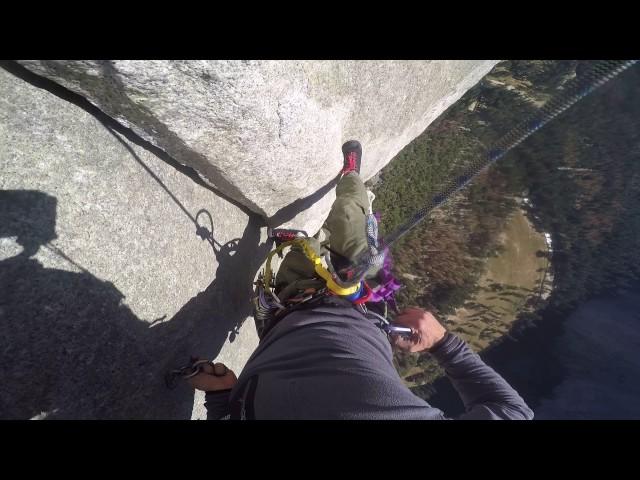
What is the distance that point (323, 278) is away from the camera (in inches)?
87.2

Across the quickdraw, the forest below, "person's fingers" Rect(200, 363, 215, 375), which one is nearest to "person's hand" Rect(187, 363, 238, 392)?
"person's fingers" Rect(200, 363, 215, 375)

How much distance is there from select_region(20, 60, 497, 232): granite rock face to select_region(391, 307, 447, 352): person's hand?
1.64 m

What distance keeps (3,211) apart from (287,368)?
152 centimetres

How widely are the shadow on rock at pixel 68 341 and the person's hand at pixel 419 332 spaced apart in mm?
1750

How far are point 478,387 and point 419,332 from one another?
456 millimetres

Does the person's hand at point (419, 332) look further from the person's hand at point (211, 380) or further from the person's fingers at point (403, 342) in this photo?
the person's hand at point (211, 380)

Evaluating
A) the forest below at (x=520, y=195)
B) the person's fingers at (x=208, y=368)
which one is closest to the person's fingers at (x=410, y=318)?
the person's fingers at (x=208, y=368)

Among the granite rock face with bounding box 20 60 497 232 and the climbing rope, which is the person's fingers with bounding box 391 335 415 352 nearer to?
the climbing rope

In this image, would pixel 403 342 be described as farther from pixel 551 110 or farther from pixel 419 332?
pixel 551 110

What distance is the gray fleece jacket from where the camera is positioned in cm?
111

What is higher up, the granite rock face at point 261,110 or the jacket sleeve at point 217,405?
A: the granite rock face at point 261,110

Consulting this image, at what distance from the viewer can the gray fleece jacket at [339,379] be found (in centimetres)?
111

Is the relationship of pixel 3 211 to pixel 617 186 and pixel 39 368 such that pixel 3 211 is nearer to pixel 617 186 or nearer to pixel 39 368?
pixel 39 368

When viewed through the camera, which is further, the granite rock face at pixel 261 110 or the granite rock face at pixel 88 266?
the granite rock face at pixel 261 110
